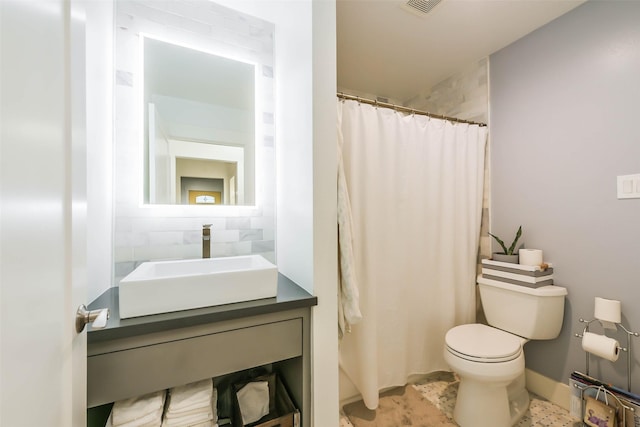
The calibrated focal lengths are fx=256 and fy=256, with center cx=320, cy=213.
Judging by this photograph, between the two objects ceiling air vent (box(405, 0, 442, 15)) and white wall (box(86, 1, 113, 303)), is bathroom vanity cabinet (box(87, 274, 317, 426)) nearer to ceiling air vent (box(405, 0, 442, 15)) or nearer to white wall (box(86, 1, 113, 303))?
white wall (box(86, 1, 113, 303))

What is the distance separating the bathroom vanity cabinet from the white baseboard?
1.67m

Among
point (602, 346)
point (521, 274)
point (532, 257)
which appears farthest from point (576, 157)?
point (602, 346)

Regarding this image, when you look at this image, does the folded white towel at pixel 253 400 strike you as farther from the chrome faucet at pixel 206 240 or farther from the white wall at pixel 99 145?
the white wall at pixel 99 145

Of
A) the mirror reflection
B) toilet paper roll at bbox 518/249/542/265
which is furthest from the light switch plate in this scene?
the mirror reflection

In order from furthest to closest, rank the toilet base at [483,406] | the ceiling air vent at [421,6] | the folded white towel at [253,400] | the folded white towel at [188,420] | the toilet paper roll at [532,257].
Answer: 1. the toilet paper roll at [532,257]
2. the ceiling air vent at [421,6]
3. the toilet base at [483,406]
4. the folded white towel at [253,400]
5. the folded white towel at [188,420]

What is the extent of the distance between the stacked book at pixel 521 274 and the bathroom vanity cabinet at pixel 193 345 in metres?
1.39

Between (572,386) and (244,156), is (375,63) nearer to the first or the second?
(244,156)

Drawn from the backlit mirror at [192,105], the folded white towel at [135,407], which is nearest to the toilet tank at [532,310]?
the backlit mirror at [192,105]

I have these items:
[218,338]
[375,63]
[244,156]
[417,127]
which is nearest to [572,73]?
[417,127]

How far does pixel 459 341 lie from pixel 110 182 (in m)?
2.03

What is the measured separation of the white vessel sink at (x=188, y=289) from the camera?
0.87 m

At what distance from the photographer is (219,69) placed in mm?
1454

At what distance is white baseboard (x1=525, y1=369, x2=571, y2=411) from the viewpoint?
1.59m

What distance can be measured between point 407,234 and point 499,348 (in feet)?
2.61
